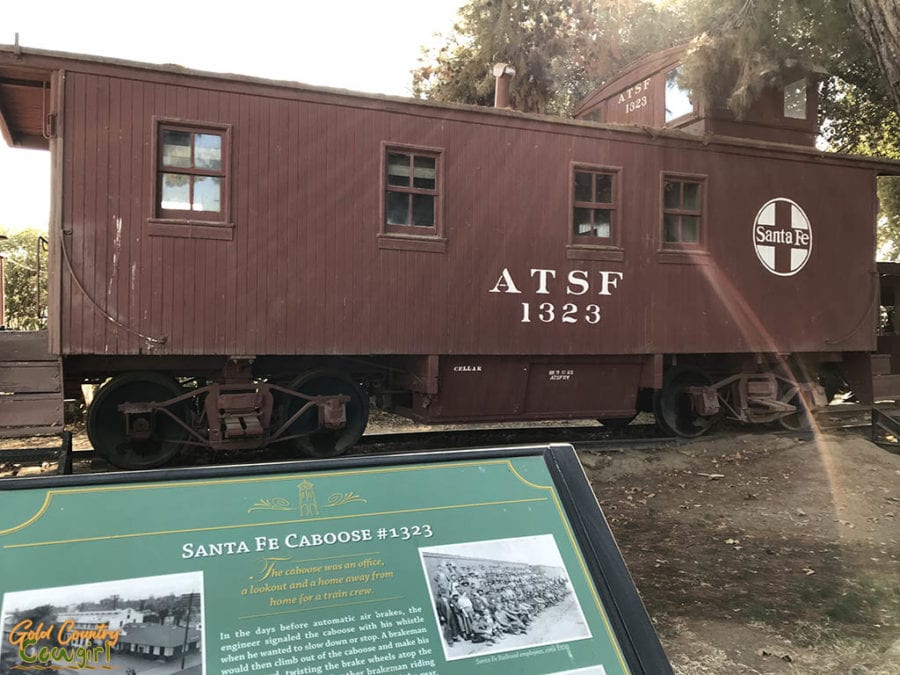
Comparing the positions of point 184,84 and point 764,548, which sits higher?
point 184,84

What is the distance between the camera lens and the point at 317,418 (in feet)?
23.1

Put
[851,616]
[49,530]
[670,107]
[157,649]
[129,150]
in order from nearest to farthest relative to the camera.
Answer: [157,649]
[49,530]
[851,616]
[129,150]
[670,107]

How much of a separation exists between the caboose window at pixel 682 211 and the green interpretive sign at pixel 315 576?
6740 mm

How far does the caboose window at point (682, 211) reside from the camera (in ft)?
26.2

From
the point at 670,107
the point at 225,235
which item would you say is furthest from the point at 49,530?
the point at 670,107

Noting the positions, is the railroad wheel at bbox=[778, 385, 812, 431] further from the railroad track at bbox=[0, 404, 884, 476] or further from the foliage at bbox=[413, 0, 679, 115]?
the foliage at bbox=[413, 0, 679, 115]

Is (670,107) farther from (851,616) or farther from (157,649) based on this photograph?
(157,649)

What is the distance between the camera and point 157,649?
57.2 inches

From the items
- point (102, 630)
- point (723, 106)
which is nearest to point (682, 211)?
point (723, 106)

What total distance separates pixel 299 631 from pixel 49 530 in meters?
0.67

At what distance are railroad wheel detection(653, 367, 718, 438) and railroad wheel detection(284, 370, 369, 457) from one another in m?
3.96

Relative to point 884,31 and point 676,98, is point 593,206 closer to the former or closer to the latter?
point 676,98

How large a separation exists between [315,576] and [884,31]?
5.28 metres

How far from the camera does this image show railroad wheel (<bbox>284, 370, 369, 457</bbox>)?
273 inches
